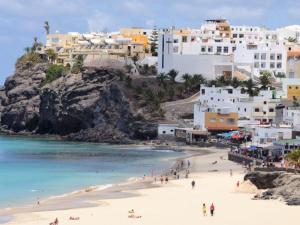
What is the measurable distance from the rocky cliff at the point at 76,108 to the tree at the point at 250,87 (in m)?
10.5

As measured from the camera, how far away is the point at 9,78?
402ft

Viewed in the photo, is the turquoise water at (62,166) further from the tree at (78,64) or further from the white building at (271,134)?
the tree at (78,64)

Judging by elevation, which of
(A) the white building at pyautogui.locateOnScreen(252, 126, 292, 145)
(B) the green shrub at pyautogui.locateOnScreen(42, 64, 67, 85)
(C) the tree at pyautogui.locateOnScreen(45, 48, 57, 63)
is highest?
(C) the tree at pyautogui.locateOnScreen(45, 48, 57, 63)

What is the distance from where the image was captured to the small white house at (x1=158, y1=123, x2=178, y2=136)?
92125mm

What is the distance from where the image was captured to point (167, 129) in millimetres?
92688

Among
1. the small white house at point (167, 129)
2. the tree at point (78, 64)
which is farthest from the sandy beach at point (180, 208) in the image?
the tree at point (78, 64)

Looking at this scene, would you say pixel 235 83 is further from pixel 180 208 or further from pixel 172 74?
pixel 180 208

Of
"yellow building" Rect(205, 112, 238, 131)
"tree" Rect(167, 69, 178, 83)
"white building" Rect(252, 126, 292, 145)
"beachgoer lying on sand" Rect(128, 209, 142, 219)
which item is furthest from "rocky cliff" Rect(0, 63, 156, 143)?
"beachgoer lying on sand" Rect(128, 209, 142, 219)

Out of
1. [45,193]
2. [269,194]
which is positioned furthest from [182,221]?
[45,193]

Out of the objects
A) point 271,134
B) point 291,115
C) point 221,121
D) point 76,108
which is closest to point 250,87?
point 221,121

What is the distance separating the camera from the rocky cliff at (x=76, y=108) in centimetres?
9812

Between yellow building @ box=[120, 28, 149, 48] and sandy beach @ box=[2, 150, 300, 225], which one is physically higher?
yellow building @ box=[120, 28, 149, 48]

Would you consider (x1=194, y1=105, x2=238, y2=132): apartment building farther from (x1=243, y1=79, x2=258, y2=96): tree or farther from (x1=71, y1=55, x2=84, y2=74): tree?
(x1=71, y1=55, x2=84, y2=74): tree

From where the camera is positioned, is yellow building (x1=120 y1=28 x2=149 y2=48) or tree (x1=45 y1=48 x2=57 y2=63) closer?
yellow building (x1=120 y1=28 x2=149 y2=48)
